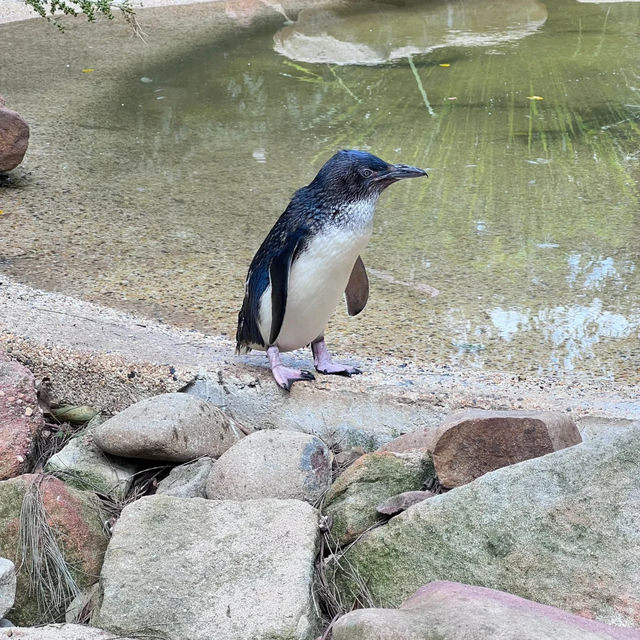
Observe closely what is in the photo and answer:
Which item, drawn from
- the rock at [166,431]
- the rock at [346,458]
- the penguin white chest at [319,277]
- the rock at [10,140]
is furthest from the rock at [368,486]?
the rock at [10,140]

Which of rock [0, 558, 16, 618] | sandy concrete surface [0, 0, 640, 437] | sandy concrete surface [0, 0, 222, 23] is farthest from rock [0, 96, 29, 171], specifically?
sandy concrete surface [0, 0, 222, 23]

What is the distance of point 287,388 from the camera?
290 centimetres

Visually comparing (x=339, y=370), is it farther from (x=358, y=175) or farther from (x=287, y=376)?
(x=358, y=175)

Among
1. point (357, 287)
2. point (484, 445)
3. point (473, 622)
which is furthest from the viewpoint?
point (357, 287)

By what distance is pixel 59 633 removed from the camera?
1.88 m

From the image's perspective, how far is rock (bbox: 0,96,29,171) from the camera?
491 centimetres

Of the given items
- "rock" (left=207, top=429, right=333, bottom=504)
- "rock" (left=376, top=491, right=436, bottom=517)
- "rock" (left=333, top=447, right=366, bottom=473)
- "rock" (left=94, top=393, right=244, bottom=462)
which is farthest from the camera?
"rock" (left=333, top=447, right=366, bottom=473)

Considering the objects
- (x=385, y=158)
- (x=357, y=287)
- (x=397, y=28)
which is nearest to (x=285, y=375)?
(x=357, y=287)

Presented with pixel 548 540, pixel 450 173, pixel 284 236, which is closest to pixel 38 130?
pixel 450 173

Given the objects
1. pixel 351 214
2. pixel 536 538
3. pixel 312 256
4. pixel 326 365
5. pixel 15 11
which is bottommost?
pixel 15 11

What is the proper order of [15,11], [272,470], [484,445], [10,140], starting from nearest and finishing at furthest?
1. [484,445]
2. [272,470]
3. [10,140]
4. [15,11]

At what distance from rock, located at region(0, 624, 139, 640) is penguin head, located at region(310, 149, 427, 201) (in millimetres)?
1381

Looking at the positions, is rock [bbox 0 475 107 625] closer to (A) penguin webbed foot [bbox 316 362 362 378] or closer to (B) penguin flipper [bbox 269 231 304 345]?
(B) penguin flipper [bbox 269 231 304 345]

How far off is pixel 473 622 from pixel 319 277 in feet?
4.70
